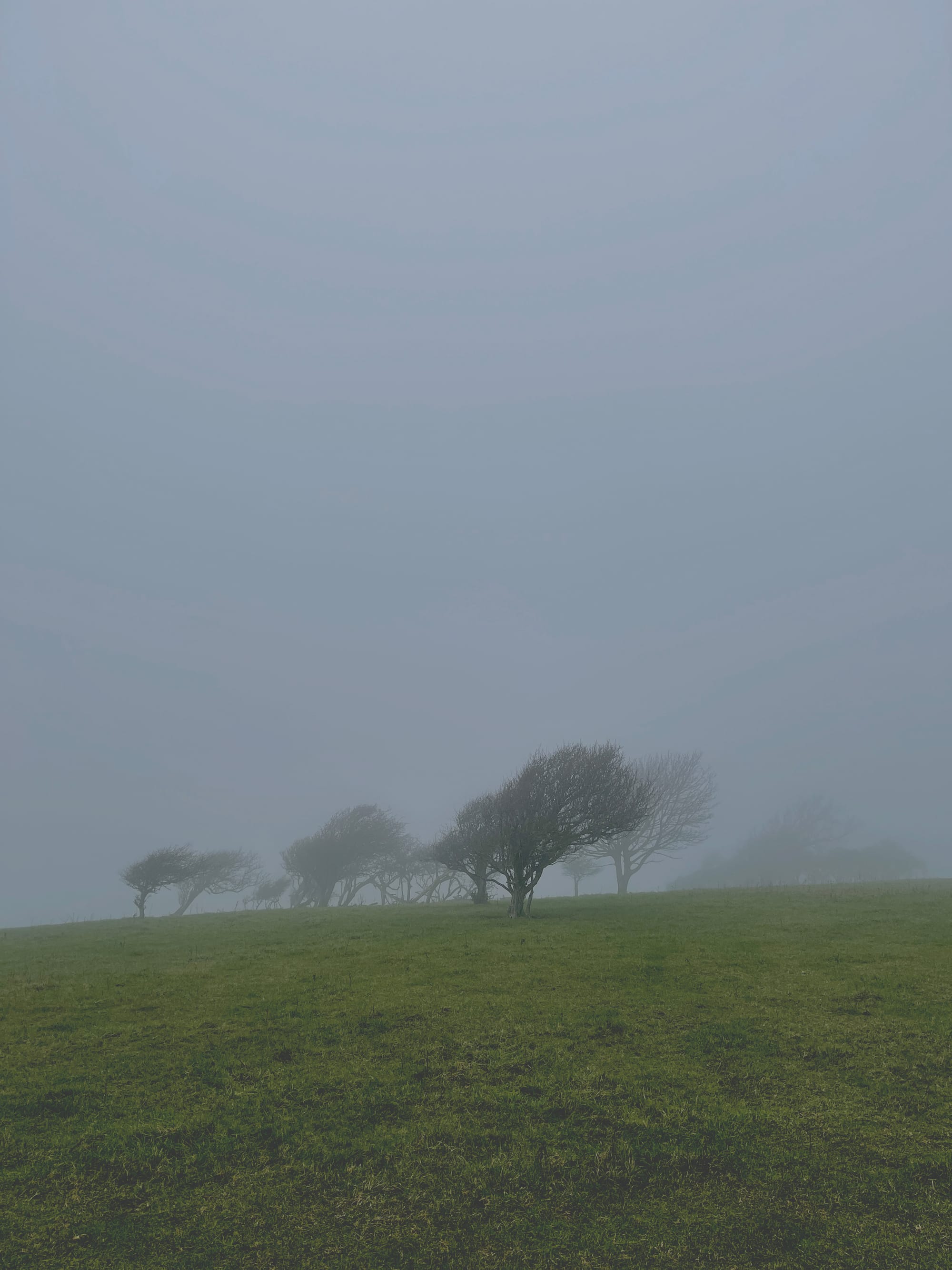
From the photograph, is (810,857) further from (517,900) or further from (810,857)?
(517,900)

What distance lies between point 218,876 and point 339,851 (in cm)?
1888

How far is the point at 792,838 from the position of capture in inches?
4660

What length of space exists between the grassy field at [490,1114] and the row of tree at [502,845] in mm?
13042

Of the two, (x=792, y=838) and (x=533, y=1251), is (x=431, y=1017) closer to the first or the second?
(x=533, y=1251)

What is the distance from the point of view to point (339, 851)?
258 ft

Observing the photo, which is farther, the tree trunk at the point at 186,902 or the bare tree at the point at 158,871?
the tree trunk at the point at 186,902

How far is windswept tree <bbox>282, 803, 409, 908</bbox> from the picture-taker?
7831 centimetres

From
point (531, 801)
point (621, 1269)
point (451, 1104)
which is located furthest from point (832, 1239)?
point (531, 801)

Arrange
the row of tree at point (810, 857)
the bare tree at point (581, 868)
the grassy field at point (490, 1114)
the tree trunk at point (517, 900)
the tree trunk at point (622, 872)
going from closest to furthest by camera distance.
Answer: the grassy field at point (490, 1114), the tree trunk at point (517, 900), the tree trunk at point (622, 872), the bare tree at point (581, 868), the row of tree at point (810, 857)

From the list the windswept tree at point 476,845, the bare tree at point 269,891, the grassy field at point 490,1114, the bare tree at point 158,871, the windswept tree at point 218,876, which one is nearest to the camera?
the grassy field at point 490,1114

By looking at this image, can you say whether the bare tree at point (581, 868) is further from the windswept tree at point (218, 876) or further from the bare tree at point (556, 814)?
the bare tree at point (556, 814)

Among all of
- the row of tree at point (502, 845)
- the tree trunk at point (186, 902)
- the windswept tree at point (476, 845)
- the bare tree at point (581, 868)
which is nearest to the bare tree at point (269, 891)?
the row of tree at point (502, 845)

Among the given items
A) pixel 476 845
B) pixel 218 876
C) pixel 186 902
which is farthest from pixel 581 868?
pixel 476 845

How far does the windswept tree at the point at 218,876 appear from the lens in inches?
3044
